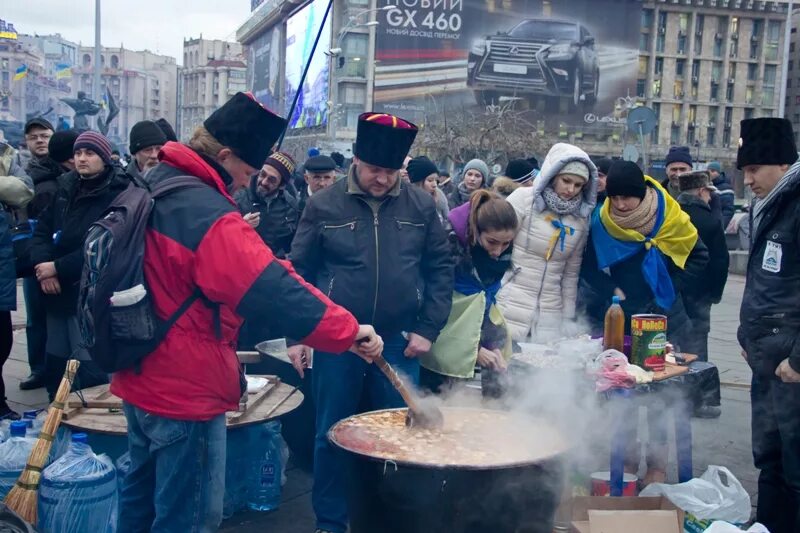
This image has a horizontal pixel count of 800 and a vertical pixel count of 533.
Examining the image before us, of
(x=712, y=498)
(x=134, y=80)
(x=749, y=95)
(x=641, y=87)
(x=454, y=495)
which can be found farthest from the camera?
(x=134, y=80)

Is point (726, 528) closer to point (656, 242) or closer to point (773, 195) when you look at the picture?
point (773, 195)

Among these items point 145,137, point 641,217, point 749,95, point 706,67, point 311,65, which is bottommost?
point 641,217

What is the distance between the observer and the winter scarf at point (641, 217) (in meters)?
4.79

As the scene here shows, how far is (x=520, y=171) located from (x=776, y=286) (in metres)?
4.51

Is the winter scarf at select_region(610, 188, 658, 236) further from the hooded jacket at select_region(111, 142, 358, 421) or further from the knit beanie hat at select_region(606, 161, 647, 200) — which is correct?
the hooded jacket at select_region(111, 142, 358, 421)

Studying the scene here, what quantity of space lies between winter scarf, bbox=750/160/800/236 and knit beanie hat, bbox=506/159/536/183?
398 centimetres

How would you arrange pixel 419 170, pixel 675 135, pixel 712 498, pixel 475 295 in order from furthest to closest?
1. pixel 675 135
2. pixel 419 170
3. pixel 475 295
4. pixel 712 498

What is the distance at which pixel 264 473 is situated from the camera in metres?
4.38

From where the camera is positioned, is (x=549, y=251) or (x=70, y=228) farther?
(x=70, y=228)

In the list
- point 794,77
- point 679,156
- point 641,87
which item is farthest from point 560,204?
point 794,77

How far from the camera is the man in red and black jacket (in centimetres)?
258

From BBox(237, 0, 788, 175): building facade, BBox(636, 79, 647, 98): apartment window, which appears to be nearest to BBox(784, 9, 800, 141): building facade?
BBox(237, 0, 788, 175): building facade

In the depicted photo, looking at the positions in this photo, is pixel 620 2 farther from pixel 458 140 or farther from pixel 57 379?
pixel 57 379

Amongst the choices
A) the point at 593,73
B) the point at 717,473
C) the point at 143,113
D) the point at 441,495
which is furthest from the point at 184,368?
the point at 143,113
